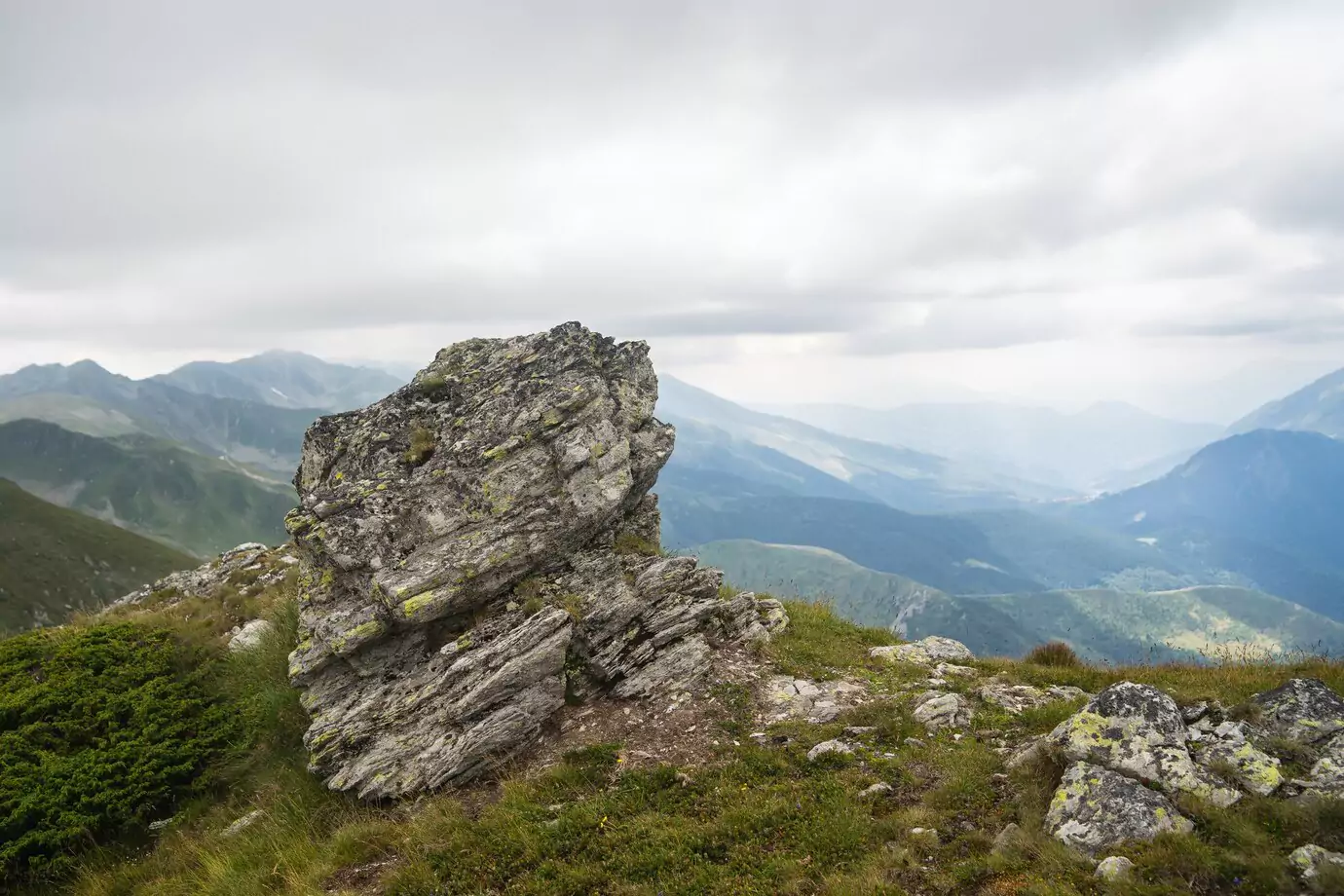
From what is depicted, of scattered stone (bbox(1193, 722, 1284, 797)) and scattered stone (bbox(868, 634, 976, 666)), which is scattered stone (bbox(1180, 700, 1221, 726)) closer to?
scattered stone (bbox(1193, 722, 1284, 797))

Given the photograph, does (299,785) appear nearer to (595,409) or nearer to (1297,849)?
(595,409)

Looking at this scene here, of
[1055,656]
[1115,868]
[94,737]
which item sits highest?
[1115,868]

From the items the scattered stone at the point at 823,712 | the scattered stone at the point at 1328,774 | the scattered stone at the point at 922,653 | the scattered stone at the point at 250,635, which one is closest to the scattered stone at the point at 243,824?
the scattered stone at the point at 250,635

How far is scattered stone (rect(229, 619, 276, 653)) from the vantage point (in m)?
19.6

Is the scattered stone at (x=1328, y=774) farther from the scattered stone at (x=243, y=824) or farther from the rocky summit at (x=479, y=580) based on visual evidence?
the scattered stone at (x=243, y=824)

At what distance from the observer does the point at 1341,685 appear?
1268cm

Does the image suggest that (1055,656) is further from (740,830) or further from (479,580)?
(479,580)

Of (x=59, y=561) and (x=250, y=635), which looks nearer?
(x=250, y=635)

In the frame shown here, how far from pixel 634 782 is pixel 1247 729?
10788 mm

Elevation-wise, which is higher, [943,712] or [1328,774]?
[1328,774]

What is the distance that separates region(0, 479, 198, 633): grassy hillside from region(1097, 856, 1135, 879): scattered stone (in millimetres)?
189521

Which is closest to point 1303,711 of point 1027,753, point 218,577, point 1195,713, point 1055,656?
point 1195,713

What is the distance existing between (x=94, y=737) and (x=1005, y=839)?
21.2m

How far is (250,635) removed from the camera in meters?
20.9
